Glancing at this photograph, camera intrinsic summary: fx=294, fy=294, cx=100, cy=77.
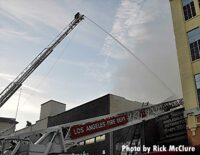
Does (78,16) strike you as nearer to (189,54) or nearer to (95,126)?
(189,54)

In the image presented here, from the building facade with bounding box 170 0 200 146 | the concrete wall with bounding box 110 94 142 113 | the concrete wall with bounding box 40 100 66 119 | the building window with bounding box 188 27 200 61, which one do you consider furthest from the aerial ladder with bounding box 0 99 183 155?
the concrete wall with bounding box 40 100 66 119

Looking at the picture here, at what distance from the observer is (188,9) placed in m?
27.5

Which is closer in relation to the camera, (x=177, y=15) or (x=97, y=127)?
(x=97, y=127)

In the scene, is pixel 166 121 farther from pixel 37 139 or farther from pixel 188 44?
pixel 37 139

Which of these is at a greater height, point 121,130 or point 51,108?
point 51,108

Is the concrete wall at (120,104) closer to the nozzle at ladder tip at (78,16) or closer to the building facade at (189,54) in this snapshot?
→ the nozzle at ladder tip at (78,16)

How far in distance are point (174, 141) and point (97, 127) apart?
9.64 m

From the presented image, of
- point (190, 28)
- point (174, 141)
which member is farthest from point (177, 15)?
point (174, 141)

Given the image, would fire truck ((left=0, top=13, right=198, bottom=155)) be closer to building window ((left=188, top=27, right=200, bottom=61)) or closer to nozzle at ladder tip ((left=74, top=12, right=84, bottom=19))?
building window ((left=188, top=27, right=200, bottom=61))

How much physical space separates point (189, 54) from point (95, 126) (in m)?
11.5

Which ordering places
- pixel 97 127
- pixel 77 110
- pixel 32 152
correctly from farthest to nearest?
1. pixel 77 110
2. pixel 97 127
3. pixel 32 152

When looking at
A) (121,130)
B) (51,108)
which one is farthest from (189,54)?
(51,108)

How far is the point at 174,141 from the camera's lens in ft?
88.0

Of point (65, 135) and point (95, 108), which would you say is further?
point (95, 108)
